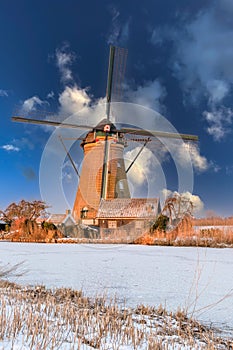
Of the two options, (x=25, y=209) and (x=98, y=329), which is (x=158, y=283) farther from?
(x=25, y=209)

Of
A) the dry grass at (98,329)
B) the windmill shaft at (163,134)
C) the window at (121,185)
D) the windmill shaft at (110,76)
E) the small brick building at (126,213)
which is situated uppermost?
the windmill shaft at (110,76)

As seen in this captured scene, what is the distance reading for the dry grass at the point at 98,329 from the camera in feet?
5.84

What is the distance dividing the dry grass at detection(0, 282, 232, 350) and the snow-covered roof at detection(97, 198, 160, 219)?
40.2 feet

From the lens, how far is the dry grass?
1779 mm

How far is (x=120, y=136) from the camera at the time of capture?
1769cm

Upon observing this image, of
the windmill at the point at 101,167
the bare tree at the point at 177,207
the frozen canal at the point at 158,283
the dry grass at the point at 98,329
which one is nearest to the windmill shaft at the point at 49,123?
the windmill at the point at 101,167

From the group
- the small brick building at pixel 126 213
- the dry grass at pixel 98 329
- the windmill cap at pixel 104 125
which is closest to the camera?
the dry grass at pixel 98 329

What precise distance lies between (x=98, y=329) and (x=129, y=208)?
44.3 feet

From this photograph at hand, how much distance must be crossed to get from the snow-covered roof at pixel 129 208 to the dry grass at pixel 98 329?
40.2 ft

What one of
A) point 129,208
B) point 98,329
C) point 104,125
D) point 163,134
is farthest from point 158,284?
point 163,134

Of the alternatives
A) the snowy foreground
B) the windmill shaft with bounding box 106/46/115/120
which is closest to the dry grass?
the snowy foreground

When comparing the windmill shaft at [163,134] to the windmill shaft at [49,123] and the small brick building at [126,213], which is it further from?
the small brick building at [126,213]

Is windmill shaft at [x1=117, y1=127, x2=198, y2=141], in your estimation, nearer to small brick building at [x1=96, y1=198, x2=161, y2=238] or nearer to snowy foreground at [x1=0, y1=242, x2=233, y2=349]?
small brick building at [x1=96, y1=198, x2=161, y2=238]

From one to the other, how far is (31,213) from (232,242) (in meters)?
13.2
